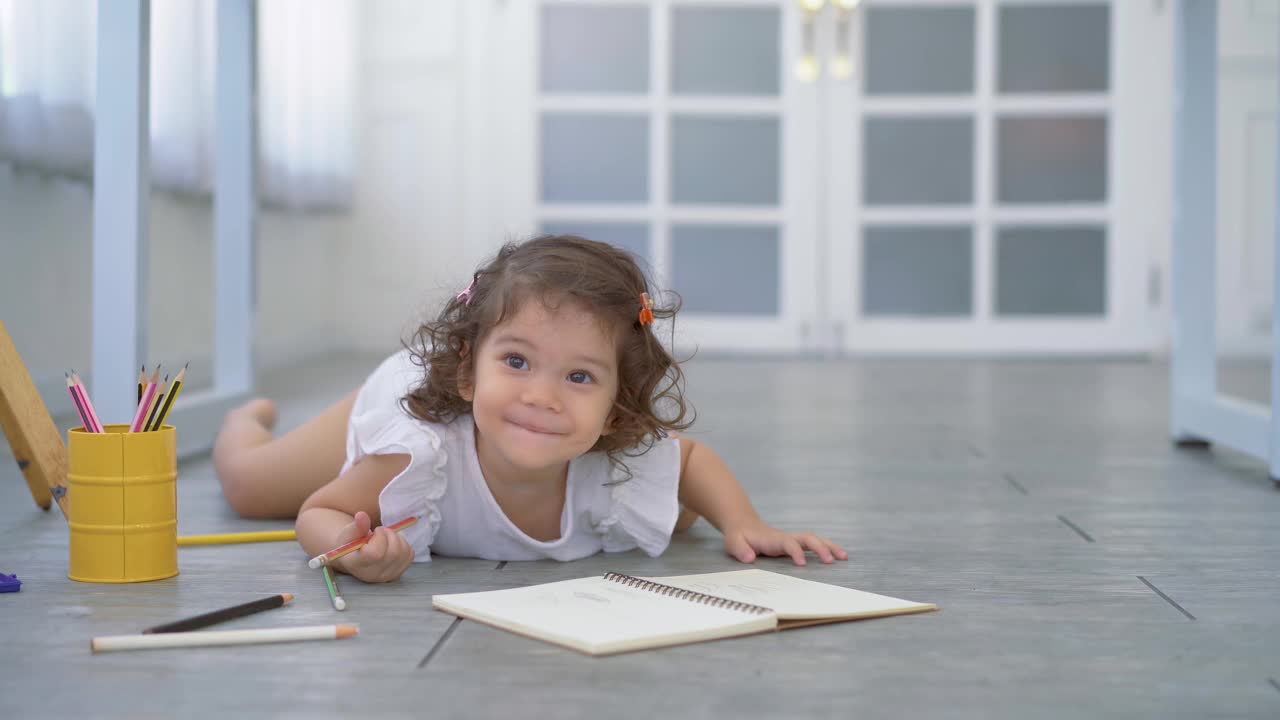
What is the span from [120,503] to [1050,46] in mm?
3974

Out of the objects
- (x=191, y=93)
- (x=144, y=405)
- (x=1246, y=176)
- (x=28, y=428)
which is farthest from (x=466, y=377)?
(x=1246, y=176)

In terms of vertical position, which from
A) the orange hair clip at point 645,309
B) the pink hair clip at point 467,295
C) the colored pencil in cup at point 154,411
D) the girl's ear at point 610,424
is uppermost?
the pink hair clip at point 467,295

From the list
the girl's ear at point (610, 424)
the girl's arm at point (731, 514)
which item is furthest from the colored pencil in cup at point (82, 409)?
the girl's arm at point (731, 514)

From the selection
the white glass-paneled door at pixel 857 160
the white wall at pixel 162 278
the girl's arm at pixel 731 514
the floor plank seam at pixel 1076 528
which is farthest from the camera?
the white glass-paneled door at pixel 857 160

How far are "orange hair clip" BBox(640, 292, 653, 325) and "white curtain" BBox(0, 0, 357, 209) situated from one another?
57.2 inches

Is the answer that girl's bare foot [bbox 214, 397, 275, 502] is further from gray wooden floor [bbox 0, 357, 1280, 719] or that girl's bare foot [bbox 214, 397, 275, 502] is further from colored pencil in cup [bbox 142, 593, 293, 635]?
colored pencil in cup [bbox 142, 593, 293, 635]

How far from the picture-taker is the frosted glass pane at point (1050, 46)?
4445 mm

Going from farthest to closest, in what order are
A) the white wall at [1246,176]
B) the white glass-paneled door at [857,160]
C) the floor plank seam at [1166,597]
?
1. the white glass-paneled door at [857,160]
2. the white wall at [1246,176]
3. the floor plank seam at [1166,597]

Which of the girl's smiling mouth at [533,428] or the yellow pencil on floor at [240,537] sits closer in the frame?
the girl's smiling mouth at [533,428]

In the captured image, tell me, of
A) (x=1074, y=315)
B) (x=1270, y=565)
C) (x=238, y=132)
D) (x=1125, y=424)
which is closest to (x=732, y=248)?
(x=1074, y=315)

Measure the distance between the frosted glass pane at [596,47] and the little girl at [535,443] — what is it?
3.33 meters

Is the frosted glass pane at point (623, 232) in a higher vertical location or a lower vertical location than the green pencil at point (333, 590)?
higher

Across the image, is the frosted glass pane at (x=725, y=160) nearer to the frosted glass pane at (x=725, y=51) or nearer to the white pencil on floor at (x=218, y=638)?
the frosted glass pane at (x=725, y=51)

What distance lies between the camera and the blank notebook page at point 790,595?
101cm
